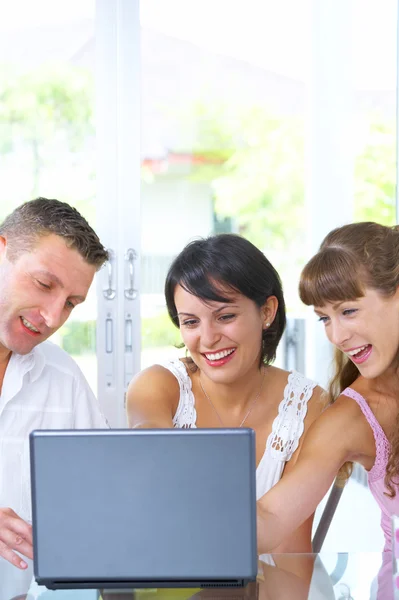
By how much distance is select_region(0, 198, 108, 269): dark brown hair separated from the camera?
195cm

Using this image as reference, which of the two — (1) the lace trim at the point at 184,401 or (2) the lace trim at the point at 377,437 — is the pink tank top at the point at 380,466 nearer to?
(2) the lace trim at the point at 377,437

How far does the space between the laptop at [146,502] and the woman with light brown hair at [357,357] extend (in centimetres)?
56

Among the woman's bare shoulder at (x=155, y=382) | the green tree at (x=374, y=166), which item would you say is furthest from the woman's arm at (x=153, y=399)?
the green tree at (x=374, y=166)

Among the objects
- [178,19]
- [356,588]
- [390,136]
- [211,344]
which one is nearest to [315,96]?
[390,136]

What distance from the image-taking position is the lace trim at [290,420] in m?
2.20

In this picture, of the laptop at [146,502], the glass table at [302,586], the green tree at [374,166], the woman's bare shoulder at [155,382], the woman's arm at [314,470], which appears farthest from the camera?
the green tree at [374,166]

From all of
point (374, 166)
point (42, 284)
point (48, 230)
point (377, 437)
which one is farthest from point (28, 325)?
point (374, 166)

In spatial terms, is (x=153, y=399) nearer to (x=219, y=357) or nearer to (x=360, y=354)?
(x=219, y=357)

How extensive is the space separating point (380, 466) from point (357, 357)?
29 centimetres

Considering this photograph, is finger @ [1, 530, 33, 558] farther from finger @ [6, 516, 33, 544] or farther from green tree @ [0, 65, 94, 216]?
green tree @ [0, 65, 94, 216]

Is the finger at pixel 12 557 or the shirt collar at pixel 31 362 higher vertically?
the shirt collar at pixel 31 362

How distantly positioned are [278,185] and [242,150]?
0.23 m

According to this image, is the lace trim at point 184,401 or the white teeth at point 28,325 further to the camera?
the lace trim at point 184,401

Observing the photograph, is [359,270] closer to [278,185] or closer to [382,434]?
[382,434]
